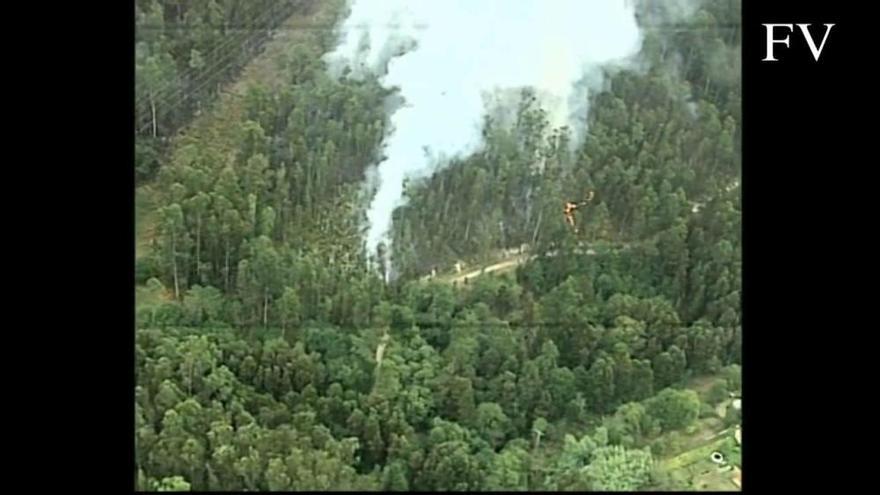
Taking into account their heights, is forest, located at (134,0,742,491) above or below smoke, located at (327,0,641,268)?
below

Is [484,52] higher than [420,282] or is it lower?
higher

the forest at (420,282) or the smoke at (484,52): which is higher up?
the smoke at (484,52)

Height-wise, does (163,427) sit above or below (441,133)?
below
